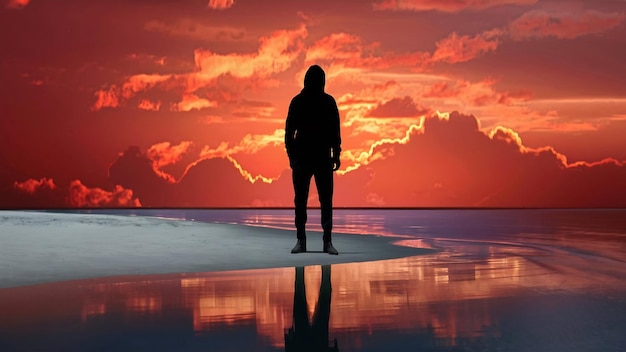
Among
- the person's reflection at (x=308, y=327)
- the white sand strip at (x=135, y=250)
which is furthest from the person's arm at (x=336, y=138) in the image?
the person's reflection at (x=308, y=327)

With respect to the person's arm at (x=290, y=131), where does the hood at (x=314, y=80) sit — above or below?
above

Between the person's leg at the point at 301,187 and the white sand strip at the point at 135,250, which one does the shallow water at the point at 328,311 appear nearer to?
the white sand strip at the point at 135,250

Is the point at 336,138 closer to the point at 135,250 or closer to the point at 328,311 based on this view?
the point at 135,250

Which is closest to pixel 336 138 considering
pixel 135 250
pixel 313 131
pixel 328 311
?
pixel 313 131

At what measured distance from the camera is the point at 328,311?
8633 millimetres

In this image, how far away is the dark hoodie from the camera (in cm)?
1583

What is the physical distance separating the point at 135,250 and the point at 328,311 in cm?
946

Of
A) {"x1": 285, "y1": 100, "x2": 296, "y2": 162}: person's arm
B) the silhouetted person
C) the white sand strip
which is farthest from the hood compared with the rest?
the white sand strip

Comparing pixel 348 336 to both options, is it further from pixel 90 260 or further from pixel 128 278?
pixel 90 260

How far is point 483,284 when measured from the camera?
462 inches

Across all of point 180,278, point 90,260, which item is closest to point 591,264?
point 180,278

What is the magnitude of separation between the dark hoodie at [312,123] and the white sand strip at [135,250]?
7.11 feet

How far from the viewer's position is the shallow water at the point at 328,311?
22.1ft

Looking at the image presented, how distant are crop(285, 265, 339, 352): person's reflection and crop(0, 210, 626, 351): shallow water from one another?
0.02 m
